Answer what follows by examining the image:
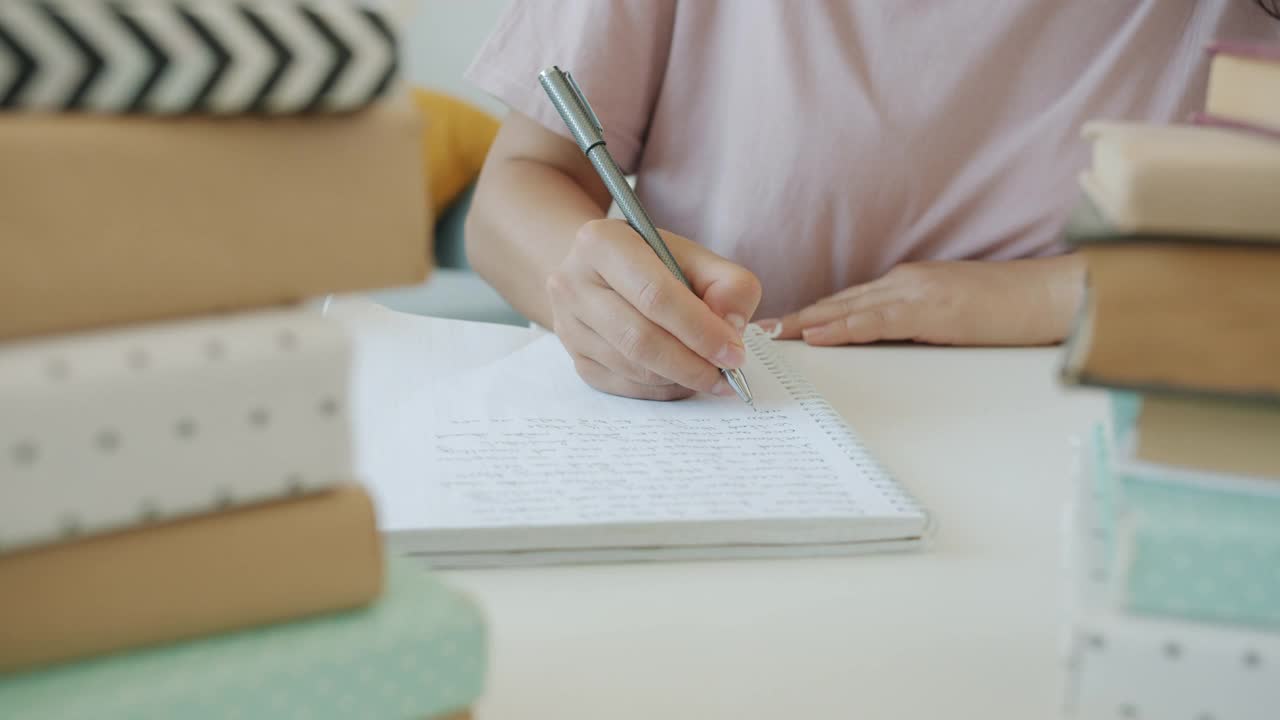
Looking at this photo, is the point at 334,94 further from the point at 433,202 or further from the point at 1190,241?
the point at 433,202

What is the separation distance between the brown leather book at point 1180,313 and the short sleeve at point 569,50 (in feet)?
2.40

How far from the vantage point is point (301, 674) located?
0.93 ft

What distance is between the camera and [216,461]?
27 centimetres

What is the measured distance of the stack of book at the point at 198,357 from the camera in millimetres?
245

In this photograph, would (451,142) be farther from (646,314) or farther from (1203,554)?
(1203,554)

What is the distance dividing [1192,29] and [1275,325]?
0.81 meters

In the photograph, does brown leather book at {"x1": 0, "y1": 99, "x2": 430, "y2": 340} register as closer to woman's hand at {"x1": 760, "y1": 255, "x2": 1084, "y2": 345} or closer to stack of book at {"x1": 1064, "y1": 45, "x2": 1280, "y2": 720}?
stack of book at {"x1": 1064, "y1": 45, "x2": 1280, "y2": 720}

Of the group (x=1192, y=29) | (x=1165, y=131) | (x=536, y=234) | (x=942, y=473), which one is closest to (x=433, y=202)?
(x=536, y=234)

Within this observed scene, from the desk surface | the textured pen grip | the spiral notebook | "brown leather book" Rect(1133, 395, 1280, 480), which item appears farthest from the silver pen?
"brown leather book" Rect(1133, 395, 1280, 480)

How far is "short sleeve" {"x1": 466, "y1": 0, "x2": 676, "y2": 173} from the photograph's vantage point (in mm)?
968

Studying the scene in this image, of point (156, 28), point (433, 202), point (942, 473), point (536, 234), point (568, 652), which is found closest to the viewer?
point (156, 28)

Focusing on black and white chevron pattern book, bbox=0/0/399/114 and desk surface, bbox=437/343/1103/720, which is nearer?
black and white chevron pattern book, bbox=0/0/399/114

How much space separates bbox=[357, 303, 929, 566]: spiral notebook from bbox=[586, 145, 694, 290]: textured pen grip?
3.7 inches

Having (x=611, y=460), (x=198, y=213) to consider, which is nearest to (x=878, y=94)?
(x=611, y=460)
